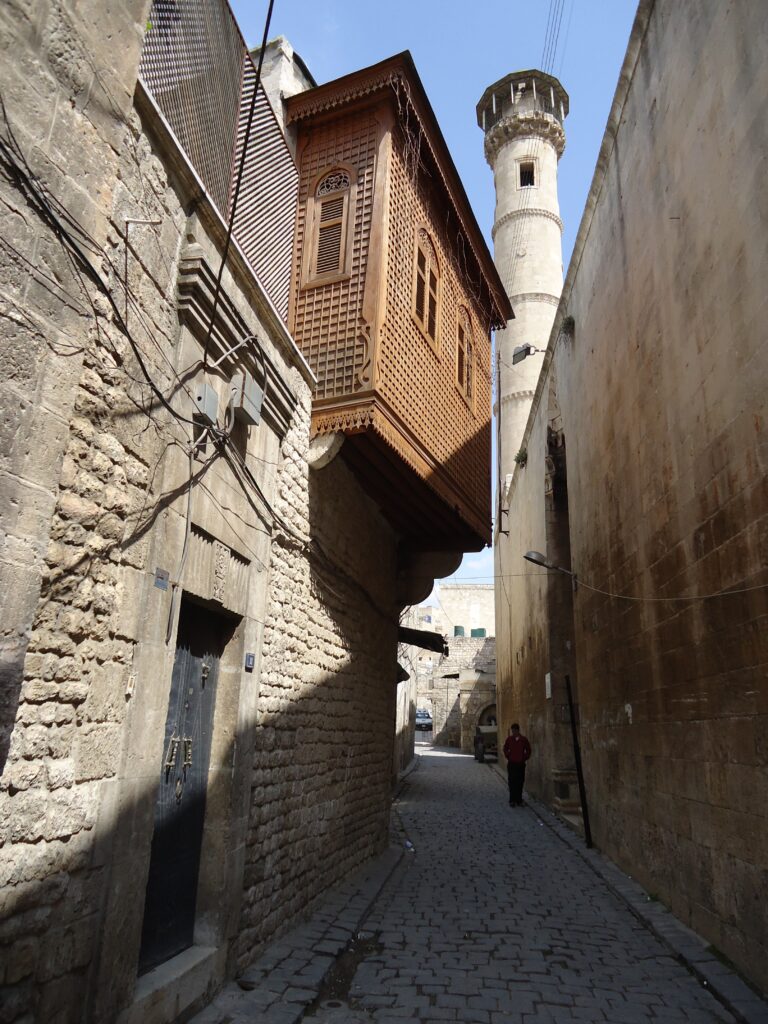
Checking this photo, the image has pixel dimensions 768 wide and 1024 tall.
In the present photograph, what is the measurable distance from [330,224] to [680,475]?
14.4ft

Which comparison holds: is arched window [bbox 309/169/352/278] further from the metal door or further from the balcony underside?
the metal door

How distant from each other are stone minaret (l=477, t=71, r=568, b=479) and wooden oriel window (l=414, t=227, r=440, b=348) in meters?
16.5

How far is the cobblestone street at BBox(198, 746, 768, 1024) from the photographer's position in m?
4.24

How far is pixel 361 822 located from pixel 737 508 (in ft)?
18.3

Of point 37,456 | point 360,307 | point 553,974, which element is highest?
point 360,307

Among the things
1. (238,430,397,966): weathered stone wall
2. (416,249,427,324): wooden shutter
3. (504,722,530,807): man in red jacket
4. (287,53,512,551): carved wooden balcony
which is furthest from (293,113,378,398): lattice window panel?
(504,722,530,807): man in red jacket

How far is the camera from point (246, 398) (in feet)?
15.8

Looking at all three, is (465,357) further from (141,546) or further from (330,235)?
(141,546)

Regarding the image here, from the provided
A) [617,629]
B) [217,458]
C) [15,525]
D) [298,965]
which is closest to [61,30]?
[15,525]

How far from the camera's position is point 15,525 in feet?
8.33

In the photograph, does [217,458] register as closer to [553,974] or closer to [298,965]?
[298,965]

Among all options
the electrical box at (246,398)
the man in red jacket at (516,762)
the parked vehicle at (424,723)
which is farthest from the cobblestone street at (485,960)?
the parked vehicle at (424,723)

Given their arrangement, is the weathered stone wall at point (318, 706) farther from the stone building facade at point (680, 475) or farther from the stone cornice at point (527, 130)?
the stone cornice at point (527, 130)

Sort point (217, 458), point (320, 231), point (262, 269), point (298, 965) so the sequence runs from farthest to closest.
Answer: point (320, 231) → point (262, 269) → point (298, 965) → point (217, 458)
